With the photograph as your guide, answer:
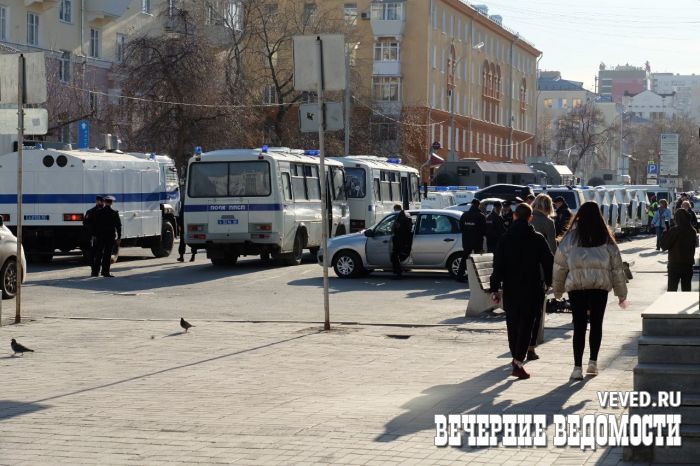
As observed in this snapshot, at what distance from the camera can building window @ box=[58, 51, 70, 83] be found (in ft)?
180

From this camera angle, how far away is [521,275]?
40.2 feet

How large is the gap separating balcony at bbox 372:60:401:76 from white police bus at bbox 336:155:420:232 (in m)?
38.2

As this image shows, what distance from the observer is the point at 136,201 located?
1283 inches

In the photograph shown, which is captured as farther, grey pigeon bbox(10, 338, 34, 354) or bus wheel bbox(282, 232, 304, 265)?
bus wheel bbox(282, 232, 304, 265)

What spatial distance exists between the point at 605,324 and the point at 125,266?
16.5 metres

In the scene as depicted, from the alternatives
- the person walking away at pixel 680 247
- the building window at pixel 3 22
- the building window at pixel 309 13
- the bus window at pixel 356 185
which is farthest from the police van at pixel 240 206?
the building window at pixel 309 13

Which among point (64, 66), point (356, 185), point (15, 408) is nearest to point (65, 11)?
point (64, 66)

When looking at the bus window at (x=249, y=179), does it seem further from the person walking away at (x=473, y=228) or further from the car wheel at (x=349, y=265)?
the person walking away at (x=473, y=228)

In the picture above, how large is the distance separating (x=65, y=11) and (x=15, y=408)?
48.7m

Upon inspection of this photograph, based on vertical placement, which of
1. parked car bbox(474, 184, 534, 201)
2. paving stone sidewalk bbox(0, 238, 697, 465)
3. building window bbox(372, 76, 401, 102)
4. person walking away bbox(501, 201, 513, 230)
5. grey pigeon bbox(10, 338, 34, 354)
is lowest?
paving stone sidewalk bbox(0, 238, 697, 465)

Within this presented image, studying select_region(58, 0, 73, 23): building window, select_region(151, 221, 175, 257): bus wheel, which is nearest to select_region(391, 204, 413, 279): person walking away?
select_region(151, 221, 175, 257): bus wheel

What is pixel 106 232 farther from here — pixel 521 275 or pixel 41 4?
pixel 41 4

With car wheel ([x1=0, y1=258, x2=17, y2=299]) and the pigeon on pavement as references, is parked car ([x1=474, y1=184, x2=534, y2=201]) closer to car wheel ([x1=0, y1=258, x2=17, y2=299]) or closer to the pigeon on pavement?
car wheel ([x1=0, y1=258, x2=17, y2=299])

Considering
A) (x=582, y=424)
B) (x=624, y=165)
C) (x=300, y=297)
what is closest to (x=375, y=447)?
(x=582, y=424)
